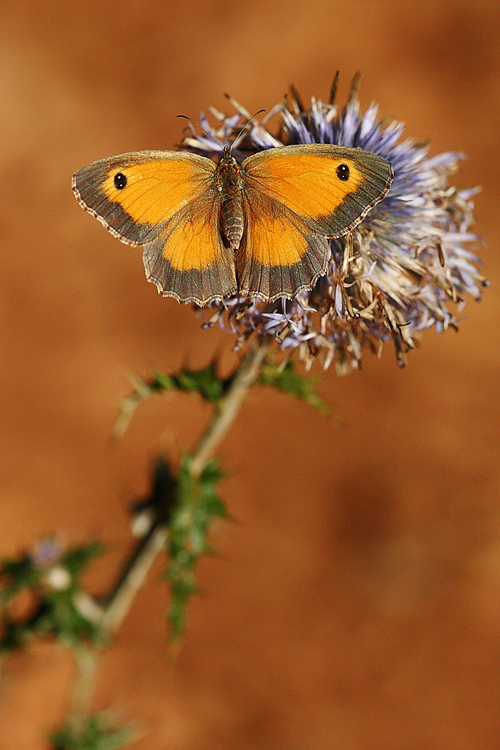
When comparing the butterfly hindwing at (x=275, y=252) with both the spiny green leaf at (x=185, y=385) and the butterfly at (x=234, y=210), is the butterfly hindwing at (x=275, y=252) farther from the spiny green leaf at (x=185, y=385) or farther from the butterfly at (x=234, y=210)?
the spiny green leaf at (x=185, y=385)

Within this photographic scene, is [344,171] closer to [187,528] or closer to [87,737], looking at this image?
[187,528]

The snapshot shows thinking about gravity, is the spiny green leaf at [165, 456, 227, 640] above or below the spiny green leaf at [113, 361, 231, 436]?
below

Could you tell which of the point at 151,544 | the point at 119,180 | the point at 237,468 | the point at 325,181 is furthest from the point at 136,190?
the point at 237,468

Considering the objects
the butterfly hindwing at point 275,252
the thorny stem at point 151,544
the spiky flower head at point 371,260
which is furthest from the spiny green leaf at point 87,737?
the butterfly hindwing at point 275,252

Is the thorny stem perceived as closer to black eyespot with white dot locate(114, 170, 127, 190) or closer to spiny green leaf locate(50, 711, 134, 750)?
spiny green leaf locate(50, 711, 134, 750)

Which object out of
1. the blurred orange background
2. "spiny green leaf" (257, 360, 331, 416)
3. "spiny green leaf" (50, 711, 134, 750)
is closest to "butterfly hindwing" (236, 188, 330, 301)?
"spiny green leaf" (257, 360, 331, 416)

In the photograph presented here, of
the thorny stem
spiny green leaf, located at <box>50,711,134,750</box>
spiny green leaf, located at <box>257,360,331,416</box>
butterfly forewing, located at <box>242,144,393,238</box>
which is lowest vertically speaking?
spiny green leaf, located at <box>50,711,134,750</box>
